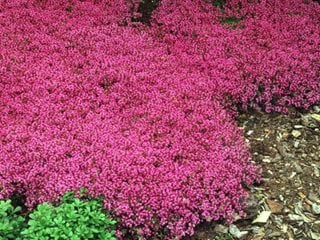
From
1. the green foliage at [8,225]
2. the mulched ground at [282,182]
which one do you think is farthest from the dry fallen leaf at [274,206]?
the green foliage at [8,225]

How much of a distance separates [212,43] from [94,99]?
2.18 metres

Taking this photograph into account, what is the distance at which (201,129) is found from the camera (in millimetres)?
5828

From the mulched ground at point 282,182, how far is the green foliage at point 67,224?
1135mm

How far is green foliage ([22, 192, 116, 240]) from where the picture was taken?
412cm

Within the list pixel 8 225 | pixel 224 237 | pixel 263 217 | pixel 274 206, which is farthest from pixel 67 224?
pixel 274 206

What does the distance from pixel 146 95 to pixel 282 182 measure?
6.20 ft

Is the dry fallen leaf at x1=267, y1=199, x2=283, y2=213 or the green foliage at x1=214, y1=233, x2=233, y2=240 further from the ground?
the dry fallen leaf at x1=267, y1=199, x2=283, y2=213

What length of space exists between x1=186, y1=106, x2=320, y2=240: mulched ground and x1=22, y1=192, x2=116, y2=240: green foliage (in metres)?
1.13

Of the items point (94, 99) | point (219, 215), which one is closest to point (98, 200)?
point (219, 215)

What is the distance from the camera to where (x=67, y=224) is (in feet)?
13.7

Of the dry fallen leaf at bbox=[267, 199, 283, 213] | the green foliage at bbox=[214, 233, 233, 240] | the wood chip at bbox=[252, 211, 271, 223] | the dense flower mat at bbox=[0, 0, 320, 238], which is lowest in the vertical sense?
the green foliage at bbox=[214, 233, 233, 240]

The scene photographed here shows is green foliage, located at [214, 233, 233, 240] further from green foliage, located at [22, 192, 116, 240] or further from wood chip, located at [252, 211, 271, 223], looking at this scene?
green foliage, located at [22, 192, 116, 240]

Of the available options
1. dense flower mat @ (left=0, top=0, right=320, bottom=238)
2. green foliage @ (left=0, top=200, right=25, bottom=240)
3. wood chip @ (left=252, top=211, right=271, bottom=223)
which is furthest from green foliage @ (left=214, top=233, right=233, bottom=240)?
green foliage @ (left=0, top=200, right=25, bottom=240)

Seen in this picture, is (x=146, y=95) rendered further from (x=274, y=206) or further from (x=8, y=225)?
(x=8, y=225)
